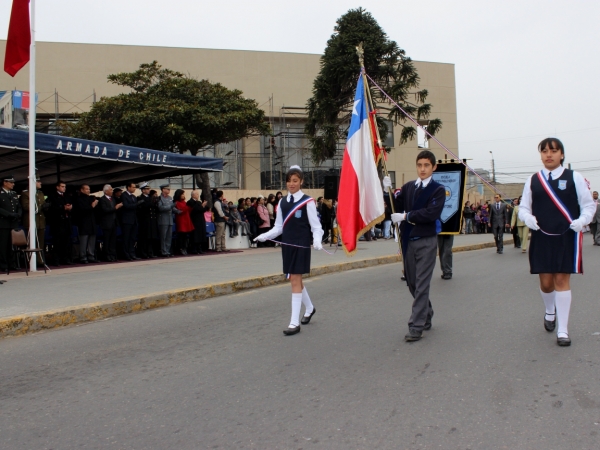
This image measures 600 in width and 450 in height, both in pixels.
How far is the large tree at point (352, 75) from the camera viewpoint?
2748 cm

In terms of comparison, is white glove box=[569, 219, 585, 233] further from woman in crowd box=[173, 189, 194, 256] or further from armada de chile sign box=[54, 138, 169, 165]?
woman in crowd box=[173, 189, 194, 256]

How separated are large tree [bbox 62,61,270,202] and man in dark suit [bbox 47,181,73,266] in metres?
9.65

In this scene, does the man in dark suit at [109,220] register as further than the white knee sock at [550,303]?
Yes

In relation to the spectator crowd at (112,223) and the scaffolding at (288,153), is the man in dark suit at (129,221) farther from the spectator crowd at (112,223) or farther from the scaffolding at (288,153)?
the scaffolding at (288,153)

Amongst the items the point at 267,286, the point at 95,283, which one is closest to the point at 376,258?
the point at 267,286

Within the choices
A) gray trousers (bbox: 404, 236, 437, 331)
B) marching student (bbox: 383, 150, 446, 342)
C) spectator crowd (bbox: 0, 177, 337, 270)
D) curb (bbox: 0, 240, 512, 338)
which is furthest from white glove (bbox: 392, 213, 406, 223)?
spectator crowd (bbox: 0, 177, 337, 270)

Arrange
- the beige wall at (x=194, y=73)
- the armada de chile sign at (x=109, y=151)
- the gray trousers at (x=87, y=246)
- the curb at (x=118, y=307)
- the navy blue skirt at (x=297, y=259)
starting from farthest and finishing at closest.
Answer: the beige wall at (x=194, y=73), the gray trousers at (x=87, y=246), the armada de chile sign at (x=109, y=151), the curb at (x=118, y=307), the navy blue skirt at (x=297, y=259)

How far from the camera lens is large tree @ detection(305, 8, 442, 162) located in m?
27.5

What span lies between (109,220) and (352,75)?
17575 mm

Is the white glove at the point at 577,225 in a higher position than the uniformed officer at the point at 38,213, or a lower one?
lower

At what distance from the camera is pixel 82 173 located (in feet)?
55.1

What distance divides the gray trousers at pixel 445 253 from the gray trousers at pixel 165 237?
7.40 m

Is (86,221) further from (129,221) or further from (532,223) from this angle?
(532,223)

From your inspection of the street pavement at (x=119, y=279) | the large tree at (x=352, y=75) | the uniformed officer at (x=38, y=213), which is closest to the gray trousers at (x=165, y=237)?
the street pavement at (x=119, y=279)
